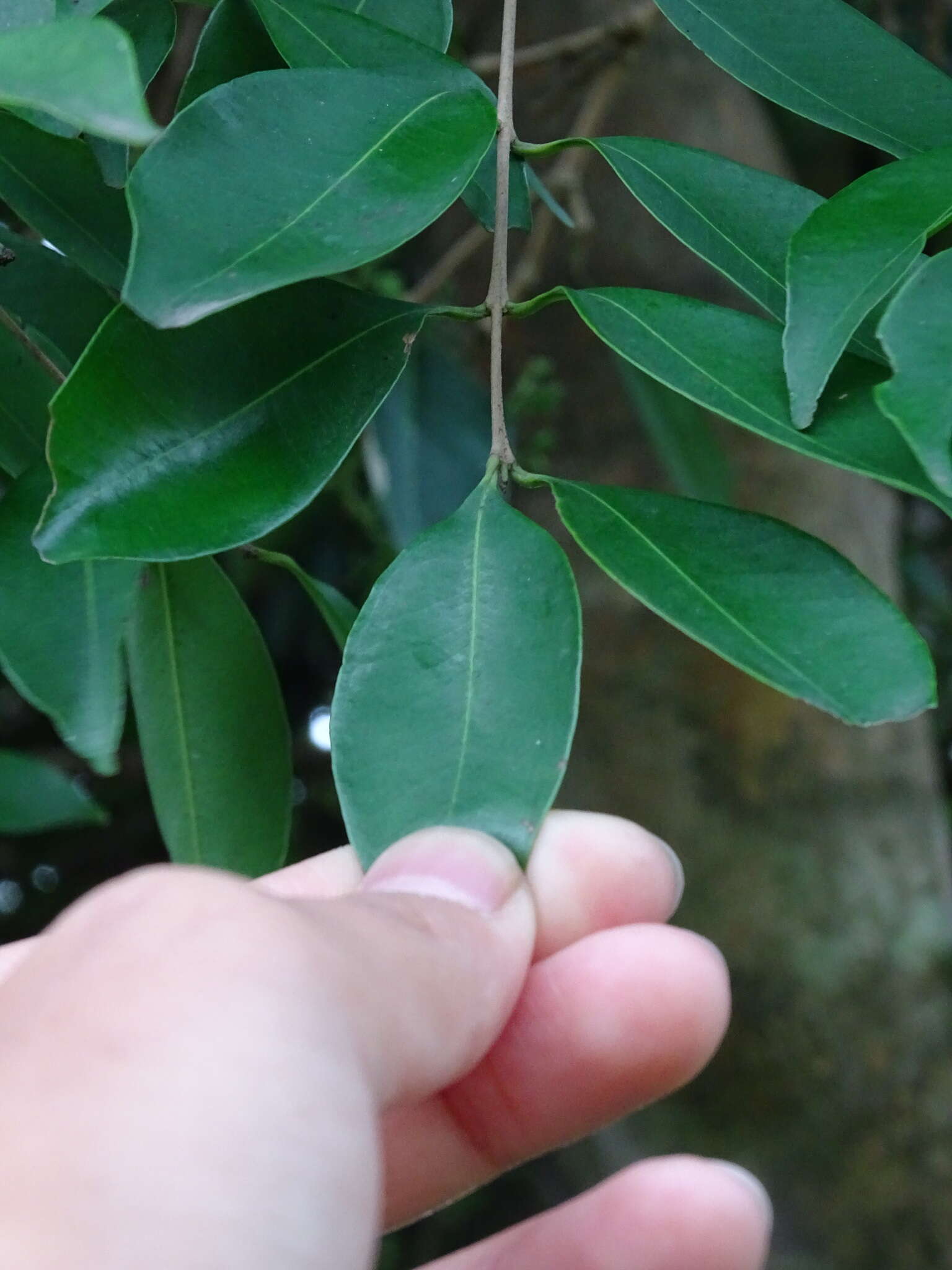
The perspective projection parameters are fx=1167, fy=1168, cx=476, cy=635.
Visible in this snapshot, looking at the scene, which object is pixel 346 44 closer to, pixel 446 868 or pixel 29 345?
pixel 29 345

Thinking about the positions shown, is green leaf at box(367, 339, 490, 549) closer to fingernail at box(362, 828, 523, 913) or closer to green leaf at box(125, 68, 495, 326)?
green leaf at box(125, 68, 495, 326)

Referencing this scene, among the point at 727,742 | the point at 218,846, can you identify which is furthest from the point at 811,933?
the point at 218,846

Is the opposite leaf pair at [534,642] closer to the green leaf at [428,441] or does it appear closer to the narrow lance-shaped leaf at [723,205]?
the narrow lance-shaped leaf at [723,205]

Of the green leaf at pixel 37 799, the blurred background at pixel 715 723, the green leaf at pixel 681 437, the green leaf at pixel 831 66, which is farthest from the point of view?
the blurred background at pixel 715 723

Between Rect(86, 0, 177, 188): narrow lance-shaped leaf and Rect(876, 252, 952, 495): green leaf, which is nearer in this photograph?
Rect(876, 252, 952, 495): green leaf

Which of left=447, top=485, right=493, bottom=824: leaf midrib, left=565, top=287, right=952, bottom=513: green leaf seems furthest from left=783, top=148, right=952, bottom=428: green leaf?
left=447, top=485, right=493, bottom=824: leaf midrib

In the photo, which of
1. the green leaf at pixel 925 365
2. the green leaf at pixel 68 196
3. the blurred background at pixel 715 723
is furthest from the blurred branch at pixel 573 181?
the green leaf at pixel 925 365

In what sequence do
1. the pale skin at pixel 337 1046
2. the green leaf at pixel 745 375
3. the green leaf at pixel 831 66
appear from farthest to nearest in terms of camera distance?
the green leaf at pixel 831 66, the green leaf at pixel 745 375, the pale skin at pixel 337 1046
